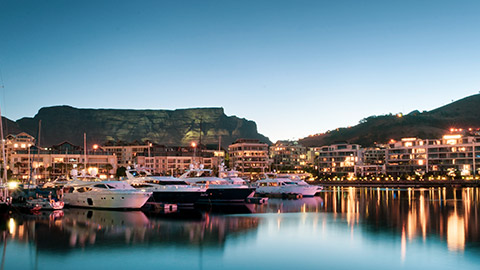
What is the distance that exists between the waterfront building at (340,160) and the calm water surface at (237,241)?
106 meters

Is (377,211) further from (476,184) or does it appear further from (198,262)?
(476,184)

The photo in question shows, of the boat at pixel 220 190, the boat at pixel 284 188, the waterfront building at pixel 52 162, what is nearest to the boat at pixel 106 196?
the boat at pixel 220 190

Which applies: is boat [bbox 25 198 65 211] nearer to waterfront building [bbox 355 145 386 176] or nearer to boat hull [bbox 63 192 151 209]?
boat hull [bbox 63 192 151 209]

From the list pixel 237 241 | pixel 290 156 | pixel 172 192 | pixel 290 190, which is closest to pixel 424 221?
pixel 237 241

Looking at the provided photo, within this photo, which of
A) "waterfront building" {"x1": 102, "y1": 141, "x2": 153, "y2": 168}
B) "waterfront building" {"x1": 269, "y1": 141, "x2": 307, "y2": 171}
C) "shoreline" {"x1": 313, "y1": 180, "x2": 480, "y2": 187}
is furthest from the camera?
"waterfront building" {"x1": 102, "y1": 141, "x2": 153, "y2": 168}

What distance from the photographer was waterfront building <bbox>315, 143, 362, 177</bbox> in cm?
14525

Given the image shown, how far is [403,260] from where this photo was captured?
22.6 metres

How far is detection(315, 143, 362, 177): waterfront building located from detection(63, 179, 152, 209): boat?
357 feet

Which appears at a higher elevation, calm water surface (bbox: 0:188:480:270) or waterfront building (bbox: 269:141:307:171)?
waterfront building (bbox: 269:141:307:171)

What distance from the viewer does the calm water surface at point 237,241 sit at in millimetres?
21844

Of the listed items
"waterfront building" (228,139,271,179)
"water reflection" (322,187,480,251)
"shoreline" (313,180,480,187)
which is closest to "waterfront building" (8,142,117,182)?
"waterfront building" (228,139,271,179)

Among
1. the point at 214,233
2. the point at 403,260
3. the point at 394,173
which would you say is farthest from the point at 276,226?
the point at 394,173

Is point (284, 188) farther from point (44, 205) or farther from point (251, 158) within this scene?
point (251, 158)

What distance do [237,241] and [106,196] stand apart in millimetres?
18441
